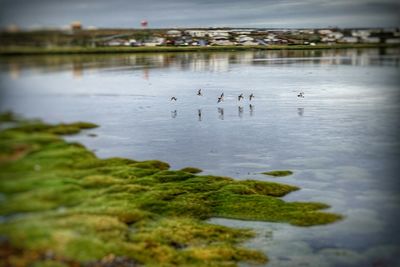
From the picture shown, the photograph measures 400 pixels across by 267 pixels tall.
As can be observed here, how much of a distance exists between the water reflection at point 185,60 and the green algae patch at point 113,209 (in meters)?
2.16

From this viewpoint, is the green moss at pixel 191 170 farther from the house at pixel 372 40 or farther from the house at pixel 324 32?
the house at pixel 372 40

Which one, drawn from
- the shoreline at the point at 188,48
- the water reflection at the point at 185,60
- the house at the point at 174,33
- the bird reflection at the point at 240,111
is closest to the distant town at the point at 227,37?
the house at the point at 174,33

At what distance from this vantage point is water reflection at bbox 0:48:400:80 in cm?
1731

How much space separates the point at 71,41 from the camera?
19.1 metres

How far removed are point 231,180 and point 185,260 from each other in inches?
353

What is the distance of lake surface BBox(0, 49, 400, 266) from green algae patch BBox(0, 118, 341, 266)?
924 mm

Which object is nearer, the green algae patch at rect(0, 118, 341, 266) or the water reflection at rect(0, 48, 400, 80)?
the green algae patch at rect(0, 118, 341, 266)

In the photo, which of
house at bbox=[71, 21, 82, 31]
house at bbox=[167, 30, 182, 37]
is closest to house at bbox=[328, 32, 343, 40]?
house at bbox=[167, 30, 182, 37]

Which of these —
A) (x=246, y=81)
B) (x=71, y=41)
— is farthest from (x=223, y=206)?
(x=246, y=81)

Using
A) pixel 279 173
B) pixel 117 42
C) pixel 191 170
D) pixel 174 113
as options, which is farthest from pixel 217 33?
pixel 174 113

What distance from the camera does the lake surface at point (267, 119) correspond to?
54.8 feet

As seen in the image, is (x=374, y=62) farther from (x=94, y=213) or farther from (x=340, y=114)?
(x=94, y=213)

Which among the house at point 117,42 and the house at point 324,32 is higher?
the house at point 324,32

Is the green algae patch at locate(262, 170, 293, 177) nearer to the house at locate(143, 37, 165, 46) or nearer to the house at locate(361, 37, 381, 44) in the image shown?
the house at locate(361, 37, 381, 44)
